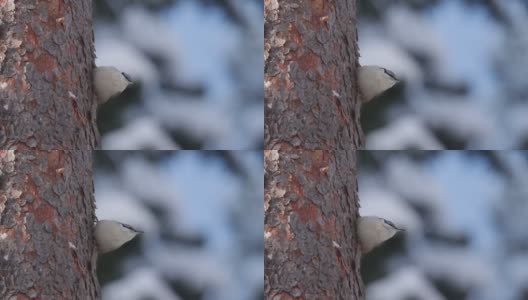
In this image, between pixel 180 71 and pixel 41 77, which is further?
pixel 180 71

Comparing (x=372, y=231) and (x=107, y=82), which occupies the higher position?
(x=107, y=82)

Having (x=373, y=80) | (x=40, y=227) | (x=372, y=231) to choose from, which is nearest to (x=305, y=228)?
(x=372, y=231)

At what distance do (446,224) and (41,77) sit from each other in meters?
0.88

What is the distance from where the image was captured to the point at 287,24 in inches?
76.8

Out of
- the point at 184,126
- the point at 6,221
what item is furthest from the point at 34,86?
the point at 184,126

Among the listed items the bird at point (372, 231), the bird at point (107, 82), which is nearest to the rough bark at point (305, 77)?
the bird at point (372, 231)

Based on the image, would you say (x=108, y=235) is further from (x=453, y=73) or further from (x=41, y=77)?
(x=453, y=73)

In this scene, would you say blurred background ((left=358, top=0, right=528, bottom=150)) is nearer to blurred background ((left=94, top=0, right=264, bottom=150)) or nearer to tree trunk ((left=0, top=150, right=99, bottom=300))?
blurred background ((left=94, top=0, right=264, bottom=150))

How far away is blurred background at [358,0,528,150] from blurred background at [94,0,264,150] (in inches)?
11.3

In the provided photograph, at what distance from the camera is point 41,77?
6.28 ft

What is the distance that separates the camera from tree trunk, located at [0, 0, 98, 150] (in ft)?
6.20

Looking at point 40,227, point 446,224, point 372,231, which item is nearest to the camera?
point 40,227

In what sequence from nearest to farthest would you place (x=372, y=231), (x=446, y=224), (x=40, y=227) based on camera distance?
(x=40, y=227) → (x=372, y=231) → (x=446, y=224)

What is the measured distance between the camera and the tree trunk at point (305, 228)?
188 centimetres
